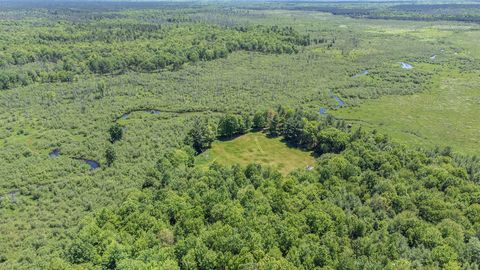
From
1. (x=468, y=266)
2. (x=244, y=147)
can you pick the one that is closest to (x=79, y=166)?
(x=244, y=147)

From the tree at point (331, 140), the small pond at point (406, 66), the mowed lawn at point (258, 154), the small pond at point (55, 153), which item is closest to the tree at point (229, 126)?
the mowed lawn at point (258, 154)

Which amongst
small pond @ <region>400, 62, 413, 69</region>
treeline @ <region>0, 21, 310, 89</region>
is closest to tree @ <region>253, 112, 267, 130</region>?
treeline @ <region>0, 21, 310, 89</region>

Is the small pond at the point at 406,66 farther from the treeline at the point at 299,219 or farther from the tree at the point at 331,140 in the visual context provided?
the treeline at the point at 299,219

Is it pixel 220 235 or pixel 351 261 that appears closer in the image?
pixel 351 261

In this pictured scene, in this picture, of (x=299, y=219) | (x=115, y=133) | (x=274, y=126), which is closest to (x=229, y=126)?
(x=274, y=126)

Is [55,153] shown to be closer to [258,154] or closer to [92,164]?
[92,164]

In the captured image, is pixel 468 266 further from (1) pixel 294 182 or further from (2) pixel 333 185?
(1) pixel 294 182
